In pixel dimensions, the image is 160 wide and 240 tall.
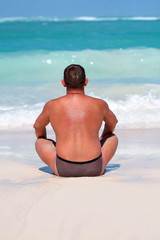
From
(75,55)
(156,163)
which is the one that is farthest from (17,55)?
(156,163)

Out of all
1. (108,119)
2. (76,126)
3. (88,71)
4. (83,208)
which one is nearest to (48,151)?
(76,126)

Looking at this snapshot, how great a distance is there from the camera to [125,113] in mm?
6629

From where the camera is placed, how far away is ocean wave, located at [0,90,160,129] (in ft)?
19.7

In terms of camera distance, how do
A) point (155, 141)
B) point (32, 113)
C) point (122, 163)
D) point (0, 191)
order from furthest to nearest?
point (32, 113) → point (155, 141) → point (122, 163) → point (0, 191)

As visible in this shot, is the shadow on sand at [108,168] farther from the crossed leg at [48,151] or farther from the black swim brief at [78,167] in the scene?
the black swim brief at [78,167]

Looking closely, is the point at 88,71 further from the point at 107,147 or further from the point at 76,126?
the point at 76,126

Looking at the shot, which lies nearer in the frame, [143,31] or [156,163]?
[156,163]

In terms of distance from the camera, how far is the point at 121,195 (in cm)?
227

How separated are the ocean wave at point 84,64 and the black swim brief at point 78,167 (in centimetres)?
837

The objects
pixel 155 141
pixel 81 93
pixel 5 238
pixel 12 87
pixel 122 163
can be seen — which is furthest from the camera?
pixel 12 87

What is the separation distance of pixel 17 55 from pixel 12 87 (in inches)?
205

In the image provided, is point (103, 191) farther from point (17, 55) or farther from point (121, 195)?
point (17, 55)

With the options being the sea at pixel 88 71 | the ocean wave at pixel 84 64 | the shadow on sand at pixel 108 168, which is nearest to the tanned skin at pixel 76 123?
the shadow on sand at pixel 108 168

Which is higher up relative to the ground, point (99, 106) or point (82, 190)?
point (99, 106)
